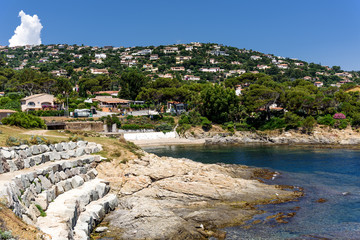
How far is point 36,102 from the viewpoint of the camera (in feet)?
254

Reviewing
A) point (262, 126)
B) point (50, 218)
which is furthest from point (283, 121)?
point (50, 218)

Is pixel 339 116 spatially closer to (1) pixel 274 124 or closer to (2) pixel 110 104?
(1) pixel 274 124

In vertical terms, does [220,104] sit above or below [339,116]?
above

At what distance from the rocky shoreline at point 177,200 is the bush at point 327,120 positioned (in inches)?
1772

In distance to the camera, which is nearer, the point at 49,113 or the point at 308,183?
the point at 308,183

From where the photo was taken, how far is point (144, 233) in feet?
58.2

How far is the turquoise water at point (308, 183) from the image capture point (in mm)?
19031

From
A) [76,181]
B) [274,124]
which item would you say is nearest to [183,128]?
[274,124]

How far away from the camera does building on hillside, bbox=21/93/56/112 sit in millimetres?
75750

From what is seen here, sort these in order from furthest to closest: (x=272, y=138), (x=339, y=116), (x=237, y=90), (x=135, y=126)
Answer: (x=237, y=90)
(x=135, y=126)
(x=339, y=116)
(x=272, y=138)

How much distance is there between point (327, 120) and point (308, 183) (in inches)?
1664

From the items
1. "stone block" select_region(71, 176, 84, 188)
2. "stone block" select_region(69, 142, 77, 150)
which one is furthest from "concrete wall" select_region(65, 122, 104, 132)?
"stone block" select_region(71, 176, 84, 188)

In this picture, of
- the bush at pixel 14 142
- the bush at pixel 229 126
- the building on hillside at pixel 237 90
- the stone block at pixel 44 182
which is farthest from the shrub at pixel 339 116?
the stone block at pixel 44 182

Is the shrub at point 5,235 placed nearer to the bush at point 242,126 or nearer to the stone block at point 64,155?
the stone block at point 64,155
